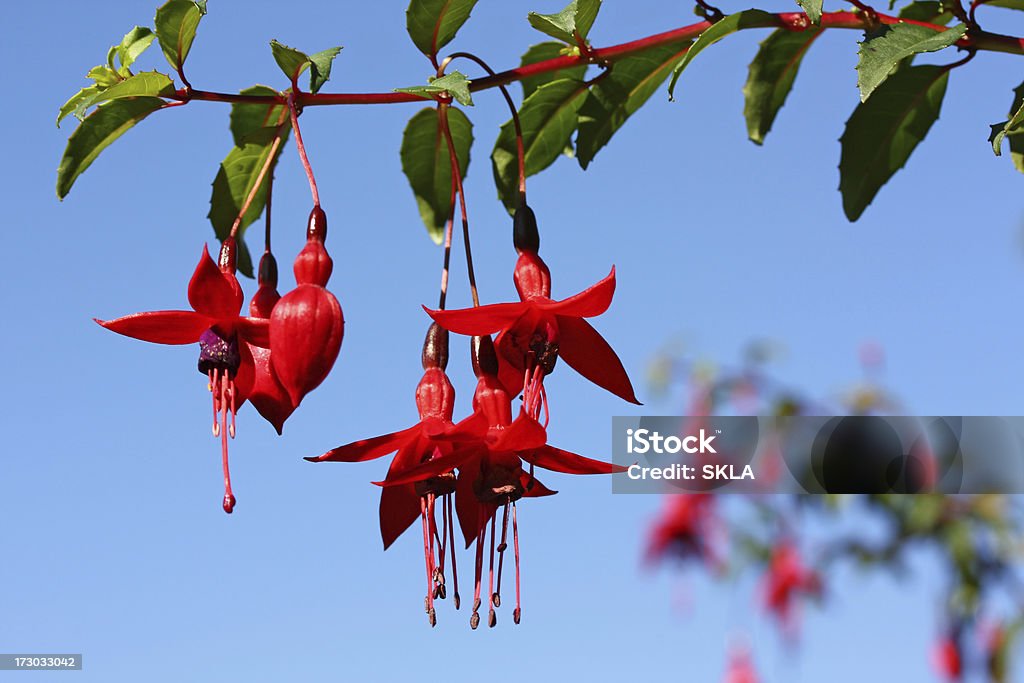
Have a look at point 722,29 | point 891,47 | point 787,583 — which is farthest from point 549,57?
point 787,583

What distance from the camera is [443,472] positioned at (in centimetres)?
78

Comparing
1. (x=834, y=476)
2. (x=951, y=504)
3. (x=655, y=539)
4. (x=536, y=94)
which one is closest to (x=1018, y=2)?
(x=536, y=94)

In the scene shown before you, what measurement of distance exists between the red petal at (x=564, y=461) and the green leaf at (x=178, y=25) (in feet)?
1.51

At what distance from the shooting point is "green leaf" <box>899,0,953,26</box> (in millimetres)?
985

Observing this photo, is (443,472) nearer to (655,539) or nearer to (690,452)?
(690,452)

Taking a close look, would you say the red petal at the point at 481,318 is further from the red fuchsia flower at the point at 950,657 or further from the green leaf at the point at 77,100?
Result: the red fuchsia flower at the point at 950,657

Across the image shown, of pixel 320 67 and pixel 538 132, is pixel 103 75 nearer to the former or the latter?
pixel 320 67

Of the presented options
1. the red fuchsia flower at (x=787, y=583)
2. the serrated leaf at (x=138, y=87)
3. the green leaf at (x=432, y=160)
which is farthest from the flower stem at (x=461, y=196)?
the red fuchsia flower at (x=787, y=583)

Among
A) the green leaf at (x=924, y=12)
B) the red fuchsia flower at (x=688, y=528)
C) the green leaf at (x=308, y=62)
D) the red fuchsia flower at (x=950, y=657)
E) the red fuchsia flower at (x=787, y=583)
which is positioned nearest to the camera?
the green leaf at (x=308, y=62)

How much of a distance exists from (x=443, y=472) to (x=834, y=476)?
1.46m

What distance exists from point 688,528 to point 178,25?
200 centimetres

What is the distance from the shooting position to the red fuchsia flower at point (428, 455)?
80cm

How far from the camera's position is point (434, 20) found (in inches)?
35.9

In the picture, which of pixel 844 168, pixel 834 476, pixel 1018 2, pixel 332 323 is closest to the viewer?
pixel 332 323
